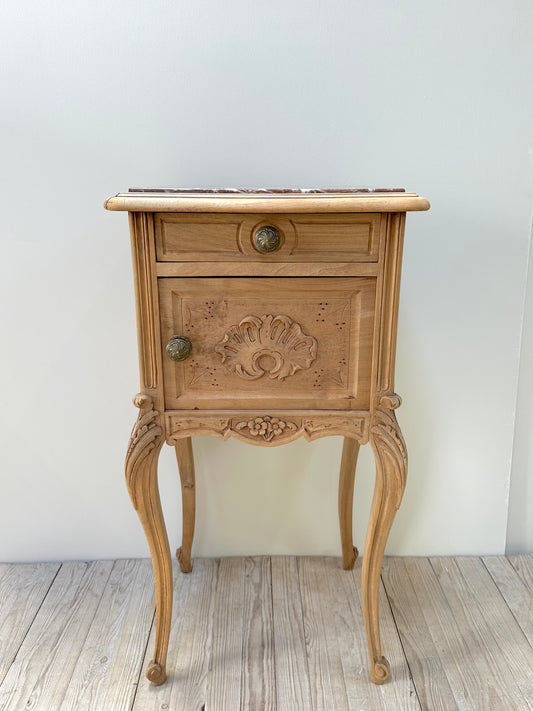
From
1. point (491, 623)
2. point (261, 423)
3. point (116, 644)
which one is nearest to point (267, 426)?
point (261, 423)

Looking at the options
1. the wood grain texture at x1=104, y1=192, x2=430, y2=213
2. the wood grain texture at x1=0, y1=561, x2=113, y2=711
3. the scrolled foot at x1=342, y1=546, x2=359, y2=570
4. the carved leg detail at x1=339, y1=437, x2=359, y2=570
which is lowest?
the wood grain texture at x1=0, y1=561, x2=113, y2=711

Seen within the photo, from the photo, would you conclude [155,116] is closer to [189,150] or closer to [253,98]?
[189,150]

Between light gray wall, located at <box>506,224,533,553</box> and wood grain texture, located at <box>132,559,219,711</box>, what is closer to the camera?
wood grain texture, located at <box>132,559,219,711</box>

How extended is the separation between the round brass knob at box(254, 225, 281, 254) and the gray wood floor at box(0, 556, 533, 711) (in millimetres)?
930

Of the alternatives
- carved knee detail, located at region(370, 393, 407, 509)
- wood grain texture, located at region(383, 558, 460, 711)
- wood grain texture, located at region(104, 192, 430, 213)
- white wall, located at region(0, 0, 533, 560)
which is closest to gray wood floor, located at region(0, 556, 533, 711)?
wood grain texture, located at region(383, 558, 460, 711)

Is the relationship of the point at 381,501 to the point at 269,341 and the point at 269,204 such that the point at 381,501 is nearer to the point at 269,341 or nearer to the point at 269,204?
the point at 269,341

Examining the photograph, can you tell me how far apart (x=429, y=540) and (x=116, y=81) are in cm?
148

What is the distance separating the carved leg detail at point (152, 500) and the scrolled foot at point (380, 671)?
17.8 inches

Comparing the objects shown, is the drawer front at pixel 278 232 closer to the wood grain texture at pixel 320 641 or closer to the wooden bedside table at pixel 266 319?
the wooden bedside table at pixel 266 319

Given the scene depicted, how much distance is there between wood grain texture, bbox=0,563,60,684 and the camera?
54.4 inches

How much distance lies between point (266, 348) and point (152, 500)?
397mm

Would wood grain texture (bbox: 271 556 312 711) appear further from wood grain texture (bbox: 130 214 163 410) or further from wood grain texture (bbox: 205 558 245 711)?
wood grain texture (bbox: 130 214 163 410)

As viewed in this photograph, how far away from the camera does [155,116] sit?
4.64 ft

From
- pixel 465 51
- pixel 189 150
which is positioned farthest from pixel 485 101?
pixel 189 150
